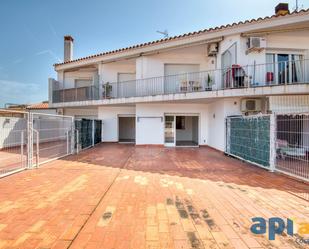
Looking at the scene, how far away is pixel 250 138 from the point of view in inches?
302

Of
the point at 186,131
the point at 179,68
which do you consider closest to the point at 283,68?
the point at 179,68

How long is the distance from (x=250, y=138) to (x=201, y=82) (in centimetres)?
621

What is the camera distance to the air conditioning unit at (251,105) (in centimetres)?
998

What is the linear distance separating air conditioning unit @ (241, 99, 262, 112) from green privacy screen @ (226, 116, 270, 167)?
41.7 inches

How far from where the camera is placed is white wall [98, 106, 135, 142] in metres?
15.2

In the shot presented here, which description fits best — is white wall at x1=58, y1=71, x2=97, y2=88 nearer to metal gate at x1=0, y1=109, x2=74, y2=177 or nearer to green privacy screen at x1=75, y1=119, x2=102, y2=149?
metal gate at x1=0, y1=109, x2=74, y2=177

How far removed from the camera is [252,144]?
7.57 m

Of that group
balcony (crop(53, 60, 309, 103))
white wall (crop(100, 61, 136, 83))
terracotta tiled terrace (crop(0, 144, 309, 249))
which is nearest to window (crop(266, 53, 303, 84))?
balcony (crop(53, 60, 309, 103))

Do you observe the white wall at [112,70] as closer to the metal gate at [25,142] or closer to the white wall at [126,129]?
the white wall at [126,129]

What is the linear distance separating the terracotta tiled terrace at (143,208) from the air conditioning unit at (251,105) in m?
4.56

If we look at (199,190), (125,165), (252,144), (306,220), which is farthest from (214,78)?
(306,220)

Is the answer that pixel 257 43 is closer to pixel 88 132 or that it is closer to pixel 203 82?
pixel 203 82

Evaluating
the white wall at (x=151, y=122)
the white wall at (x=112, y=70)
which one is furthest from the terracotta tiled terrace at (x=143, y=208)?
the white wall at (x=112, y=70)

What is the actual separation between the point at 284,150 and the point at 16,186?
28.7 ft
